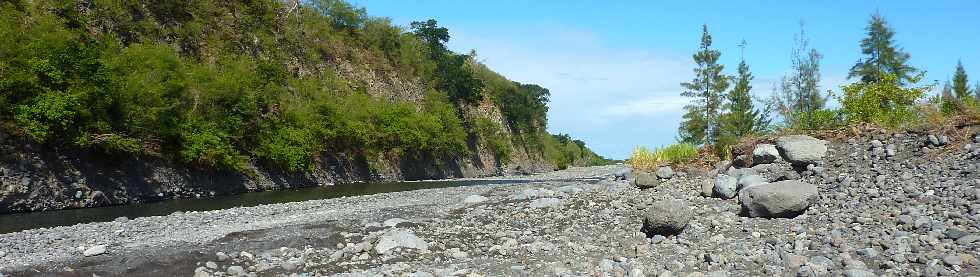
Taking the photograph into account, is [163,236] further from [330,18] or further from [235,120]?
[330,18]

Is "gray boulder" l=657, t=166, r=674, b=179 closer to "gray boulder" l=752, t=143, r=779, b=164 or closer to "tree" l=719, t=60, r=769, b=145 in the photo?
"gray boulder" l=752, t=143, r=779, b=164

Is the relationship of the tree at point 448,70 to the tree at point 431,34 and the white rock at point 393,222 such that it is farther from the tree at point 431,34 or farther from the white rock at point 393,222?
the white rock at point 393,222

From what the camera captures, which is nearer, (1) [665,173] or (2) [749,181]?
(2) [749,181]

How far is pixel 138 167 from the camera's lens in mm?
23703

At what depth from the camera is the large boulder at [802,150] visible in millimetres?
13500

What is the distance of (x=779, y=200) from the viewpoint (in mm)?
9797

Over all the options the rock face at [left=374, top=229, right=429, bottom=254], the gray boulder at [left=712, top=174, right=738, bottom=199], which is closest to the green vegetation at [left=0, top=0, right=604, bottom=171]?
the rock face at [left=374, top=229, right=429, bottom=254]

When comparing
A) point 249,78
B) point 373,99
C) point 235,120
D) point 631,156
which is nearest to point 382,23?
point 373,99

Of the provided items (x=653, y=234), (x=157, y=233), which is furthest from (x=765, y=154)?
(x=157, y=233)

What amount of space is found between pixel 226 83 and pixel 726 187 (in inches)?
1063

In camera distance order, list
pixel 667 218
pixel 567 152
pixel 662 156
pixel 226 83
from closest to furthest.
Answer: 1. pixel 667 218
2. pixel 662 156
3. pixel 226 83
4. pixel 567 152

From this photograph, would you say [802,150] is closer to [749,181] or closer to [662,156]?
[749,181]

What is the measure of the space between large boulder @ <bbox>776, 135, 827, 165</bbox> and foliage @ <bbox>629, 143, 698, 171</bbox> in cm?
550

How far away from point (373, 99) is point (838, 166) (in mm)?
41625
